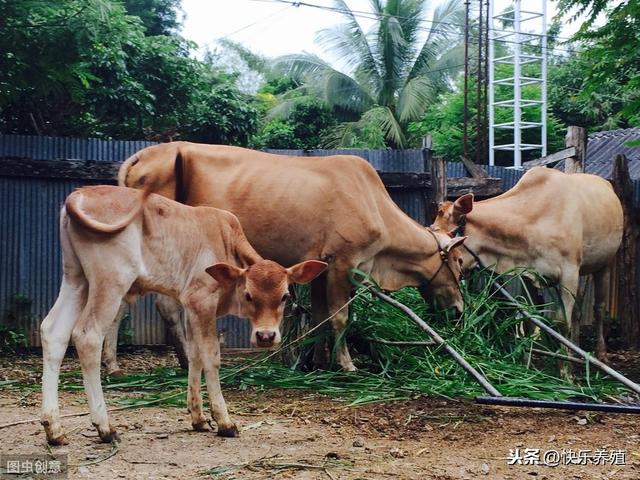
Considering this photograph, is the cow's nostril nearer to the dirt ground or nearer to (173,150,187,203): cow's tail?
the dirt ground

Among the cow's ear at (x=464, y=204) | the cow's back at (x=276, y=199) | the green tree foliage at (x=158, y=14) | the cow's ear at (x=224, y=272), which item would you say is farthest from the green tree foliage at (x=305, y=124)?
the cow's ear at (x=224, y=272)

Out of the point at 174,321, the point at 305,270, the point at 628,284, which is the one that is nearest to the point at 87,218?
the point at 305,270

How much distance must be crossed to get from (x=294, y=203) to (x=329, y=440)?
8.86 feet

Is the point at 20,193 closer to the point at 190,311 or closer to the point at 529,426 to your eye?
the point at 190,311

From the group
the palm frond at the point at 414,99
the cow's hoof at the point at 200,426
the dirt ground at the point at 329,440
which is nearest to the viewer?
the dirt ground at the point at 329,440

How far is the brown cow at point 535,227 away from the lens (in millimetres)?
8227

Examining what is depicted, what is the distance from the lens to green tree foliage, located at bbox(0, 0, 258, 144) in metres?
8.53

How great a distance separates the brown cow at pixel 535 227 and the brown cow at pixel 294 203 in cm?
60

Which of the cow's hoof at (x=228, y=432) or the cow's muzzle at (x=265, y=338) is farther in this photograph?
the cow's hoof at (x=228, y=432)

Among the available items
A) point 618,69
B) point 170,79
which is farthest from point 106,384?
point 170,79

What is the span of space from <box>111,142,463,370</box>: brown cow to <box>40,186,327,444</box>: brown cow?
174 centimetres

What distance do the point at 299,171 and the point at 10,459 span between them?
382 cm

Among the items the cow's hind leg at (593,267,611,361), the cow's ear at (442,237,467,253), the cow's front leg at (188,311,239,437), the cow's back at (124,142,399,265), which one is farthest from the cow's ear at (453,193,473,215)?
the cow's front leg at (188,311,239,437)

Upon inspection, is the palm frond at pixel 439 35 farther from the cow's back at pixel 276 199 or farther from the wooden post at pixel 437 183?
the cow's back at pixel 276 199
